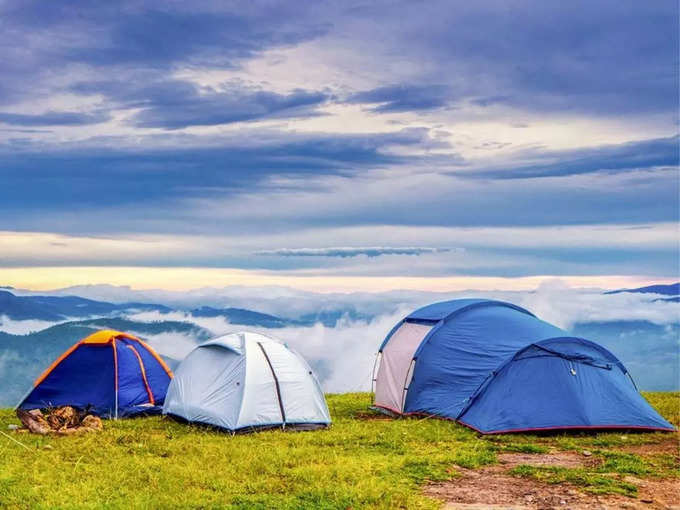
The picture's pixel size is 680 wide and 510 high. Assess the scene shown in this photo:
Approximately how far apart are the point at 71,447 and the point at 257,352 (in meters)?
4.68

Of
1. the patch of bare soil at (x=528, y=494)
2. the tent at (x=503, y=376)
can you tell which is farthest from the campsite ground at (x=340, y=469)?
the tent at (x=503, y=376)

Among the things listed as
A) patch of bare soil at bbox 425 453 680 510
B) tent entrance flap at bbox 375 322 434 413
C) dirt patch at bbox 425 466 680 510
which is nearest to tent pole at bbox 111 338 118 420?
tent entrance flap at bbox 375 322 434 413

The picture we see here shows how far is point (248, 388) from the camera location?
18.3 metres

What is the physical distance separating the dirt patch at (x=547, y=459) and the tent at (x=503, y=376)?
217cm

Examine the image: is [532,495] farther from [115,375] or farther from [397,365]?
[115,375]

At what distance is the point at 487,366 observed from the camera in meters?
20.2

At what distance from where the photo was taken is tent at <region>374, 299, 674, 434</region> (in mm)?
18797

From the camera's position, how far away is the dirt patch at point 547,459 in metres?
15.1

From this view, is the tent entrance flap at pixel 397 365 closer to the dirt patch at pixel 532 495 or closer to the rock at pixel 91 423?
the rock at pixel 91 423

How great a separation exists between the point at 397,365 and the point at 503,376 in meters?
3.84

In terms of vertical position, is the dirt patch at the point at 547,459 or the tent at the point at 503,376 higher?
the tent at the point at 503,376

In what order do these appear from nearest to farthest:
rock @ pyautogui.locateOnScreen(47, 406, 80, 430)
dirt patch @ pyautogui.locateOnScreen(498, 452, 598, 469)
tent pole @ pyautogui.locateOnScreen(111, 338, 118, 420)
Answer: dirt patch @ pyautogui.locateOnScreen(498, 452, 598, 469) < rock @ pyautogui.locateOnScreen(47, 406, 80, 430) < tent pole @ pyautogui.locateOnScreen(111, 338, 118, 420)

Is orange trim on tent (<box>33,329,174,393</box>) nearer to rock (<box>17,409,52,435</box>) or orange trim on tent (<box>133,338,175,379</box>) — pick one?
orange trim on tent (<box>133,338,175,379</box>)

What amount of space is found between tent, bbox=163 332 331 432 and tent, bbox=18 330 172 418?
79.9 inches
